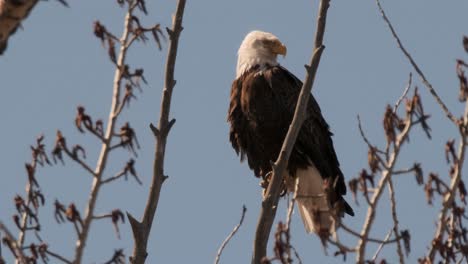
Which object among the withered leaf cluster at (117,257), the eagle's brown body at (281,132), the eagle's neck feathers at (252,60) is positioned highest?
the eagle's neck feathers at (252,60)

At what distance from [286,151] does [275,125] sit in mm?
3211

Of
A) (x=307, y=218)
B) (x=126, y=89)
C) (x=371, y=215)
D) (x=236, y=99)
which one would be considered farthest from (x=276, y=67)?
(x=371, y=215)

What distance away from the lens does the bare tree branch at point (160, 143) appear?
196 inches

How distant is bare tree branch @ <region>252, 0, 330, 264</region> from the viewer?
514 cm

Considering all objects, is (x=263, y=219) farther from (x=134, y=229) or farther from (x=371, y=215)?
(x=371, y=215)

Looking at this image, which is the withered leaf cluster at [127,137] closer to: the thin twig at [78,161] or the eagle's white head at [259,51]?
the thin twig at [78,161]

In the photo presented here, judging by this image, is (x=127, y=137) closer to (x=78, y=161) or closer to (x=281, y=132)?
(x=78, y=161)

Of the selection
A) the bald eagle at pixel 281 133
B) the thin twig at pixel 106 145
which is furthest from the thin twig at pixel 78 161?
the bald eagle at pixel 281 133

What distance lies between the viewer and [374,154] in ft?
14.0

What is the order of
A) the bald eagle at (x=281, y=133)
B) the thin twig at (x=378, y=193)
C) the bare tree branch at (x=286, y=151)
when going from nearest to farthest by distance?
1. the thin twig at (x=378, y=193)
2. the bare tree branch at (x=286, y=151)
3. the bald eagle at (x=281, y=133)

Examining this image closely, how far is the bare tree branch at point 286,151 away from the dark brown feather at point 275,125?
2843 mm

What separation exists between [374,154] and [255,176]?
445 cm

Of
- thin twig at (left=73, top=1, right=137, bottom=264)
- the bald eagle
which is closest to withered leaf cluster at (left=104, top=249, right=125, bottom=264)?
thin twig at (left=73, top=1, right=137, bottom=264)

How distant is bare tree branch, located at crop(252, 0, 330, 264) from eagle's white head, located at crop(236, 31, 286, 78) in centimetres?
348
